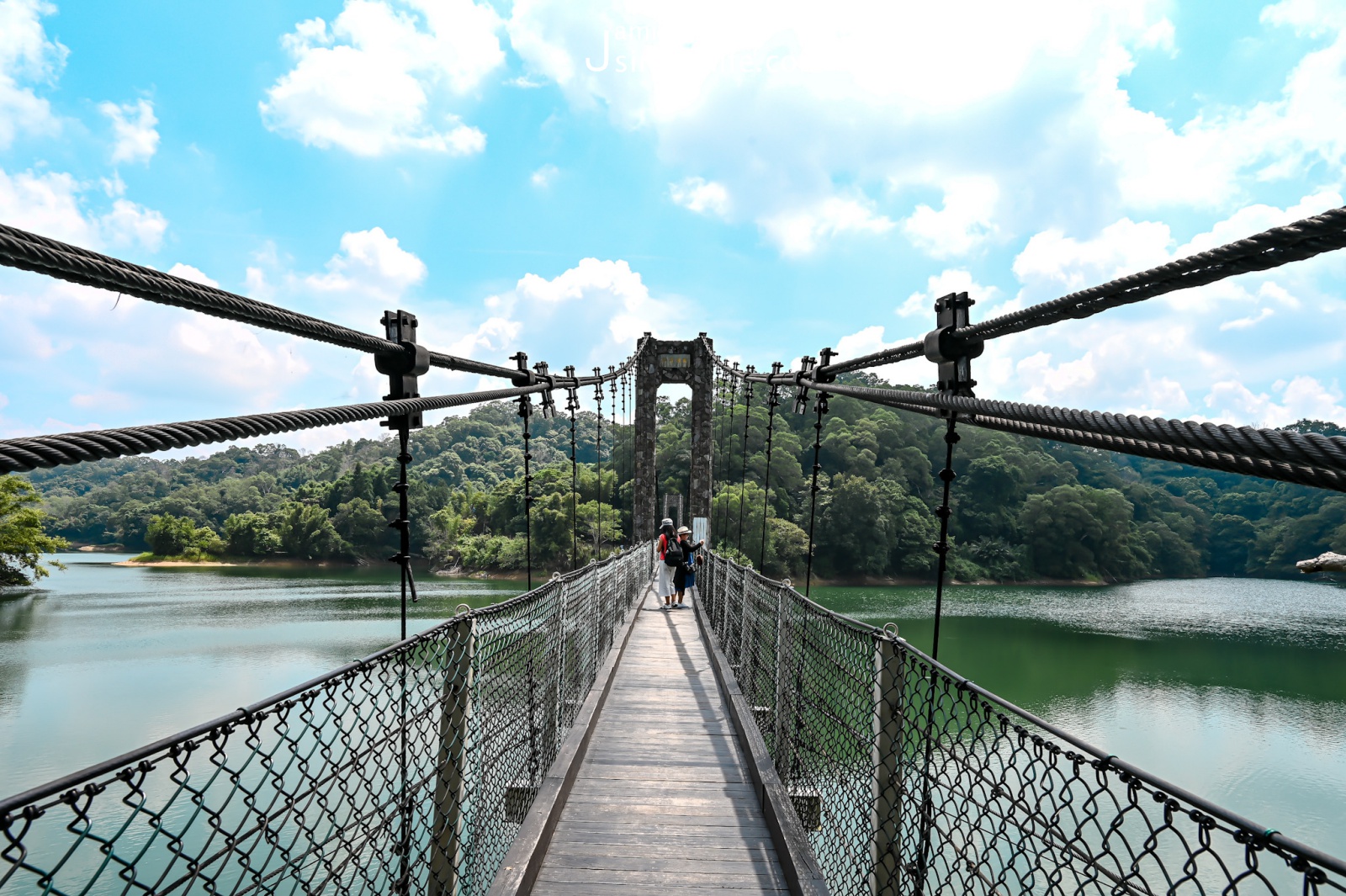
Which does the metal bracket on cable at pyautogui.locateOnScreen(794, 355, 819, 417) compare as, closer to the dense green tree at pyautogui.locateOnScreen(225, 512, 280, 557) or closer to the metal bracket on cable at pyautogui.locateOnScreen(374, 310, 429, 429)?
the metal bracket on cable at pyautogui.locateOnScreen(374, 310, 429, 429)

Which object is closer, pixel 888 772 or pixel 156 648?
pixel 888 772

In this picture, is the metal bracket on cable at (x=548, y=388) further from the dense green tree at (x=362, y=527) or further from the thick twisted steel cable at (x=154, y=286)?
the dense green tree at (x=362, y=527)

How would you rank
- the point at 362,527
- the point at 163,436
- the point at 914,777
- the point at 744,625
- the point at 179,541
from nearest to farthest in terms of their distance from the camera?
the point at 163,436, the point at 914,777, the point at 744,625, the point at 362,527, the point at 179,541

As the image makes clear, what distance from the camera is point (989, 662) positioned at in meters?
14.4

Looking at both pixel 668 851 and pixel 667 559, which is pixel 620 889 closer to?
pixel 668 851

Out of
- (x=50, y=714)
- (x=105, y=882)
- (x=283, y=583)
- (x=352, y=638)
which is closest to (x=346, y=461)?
(x=283, y=583)

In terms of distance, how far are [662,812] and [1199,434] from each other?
1.81 metres

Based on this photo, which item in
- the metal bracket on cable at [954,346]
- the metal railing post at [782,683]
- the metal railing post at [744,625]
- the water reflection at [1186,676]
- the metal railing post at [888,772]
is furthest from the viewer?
the water reflection at [1186,676]

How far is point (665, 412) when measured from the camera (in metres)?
36.5

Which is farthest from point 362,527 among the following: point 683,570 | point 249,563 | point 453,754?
point 453,754

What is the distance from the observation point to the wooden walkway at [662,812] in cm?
178

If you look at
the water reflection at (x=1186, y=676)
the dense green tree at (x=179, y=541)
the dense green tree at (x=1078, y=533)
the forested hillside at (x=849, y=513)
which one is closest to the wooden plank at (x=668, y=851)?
the water reflection at (x=1186, y=676)

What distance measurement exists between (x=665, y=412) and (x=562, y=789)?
34412 mm

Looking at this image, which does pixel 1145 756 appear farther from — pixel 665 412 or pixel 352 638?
pixel 665 412
